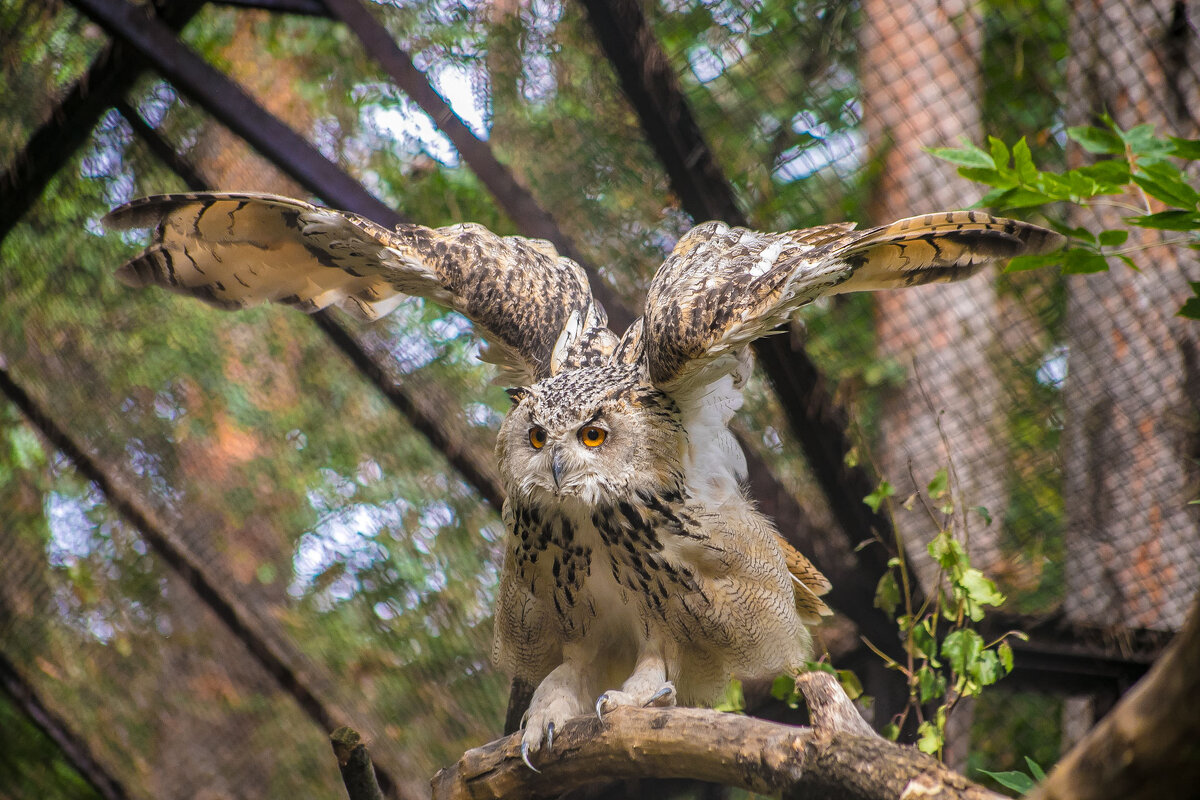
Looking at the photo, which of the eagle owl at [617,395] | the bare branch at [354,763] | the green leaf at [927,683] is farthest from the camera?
the green leaf at [927,683]

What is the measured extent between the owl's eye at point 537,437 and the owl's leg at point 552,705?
0.59 meters

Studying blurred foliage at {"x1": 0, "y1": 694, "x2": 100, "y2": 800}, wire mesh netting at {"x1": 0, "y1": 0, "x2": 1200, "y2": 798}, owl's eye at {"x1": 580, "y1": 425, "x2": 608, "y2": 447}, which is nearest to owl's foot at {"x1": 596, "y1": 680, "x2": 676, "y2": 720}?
owl's eye at {"x1": 580, "y1": 425, "x2": 608, "y2": 447}

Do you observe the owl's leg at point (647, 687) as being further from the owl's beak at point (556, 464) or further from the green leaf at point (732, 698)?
the owl's beak at point (556, 464)

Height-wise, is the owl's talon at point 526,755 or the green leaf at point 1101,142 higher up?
the green leaf at point 1101,142

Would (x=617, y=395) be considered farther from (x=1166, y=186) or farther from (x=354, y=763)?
(x=1166, y=186)

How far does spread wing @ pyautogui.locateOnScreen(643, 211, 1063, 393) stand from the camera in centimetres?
190

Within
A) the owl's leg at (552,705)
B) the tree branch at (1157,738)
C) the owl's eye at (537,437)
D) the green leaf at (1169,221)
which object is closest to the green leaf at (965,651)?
the owl's leg at (552,705)

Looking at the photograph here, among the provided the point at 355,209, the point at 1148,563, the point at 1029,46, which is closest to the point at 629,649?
the point at 355,209

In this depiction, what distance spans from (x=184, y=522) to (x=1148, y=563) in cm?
330

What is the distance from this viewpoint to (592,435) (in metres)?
2.09

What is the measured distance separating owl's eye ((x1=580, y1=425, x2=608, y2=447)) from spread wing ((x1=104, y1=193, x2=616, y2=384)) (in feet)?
1.09

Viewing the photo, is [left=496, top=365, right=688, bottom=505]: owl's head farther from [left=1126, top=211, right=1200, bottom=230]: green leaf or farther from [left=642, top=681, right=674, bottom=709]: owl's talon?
[left=1126, top=211, right=1200, bottom=230]: green leaf

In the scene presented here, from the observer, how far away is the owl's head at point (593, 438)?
2.06 metres

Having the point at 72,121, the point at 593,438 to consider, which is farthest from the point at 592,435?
the point at 72,121
